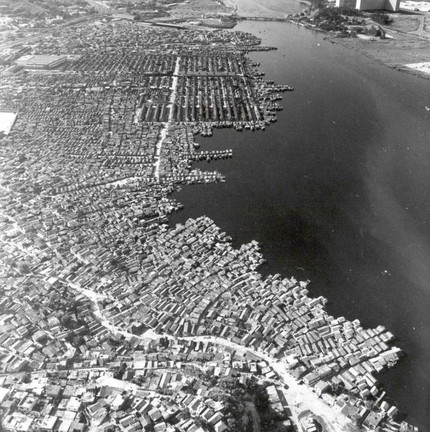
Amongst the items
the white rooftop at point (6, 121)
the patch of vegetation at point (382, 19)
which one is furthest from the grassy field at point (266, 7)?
the white rooftop at point (6, 121)

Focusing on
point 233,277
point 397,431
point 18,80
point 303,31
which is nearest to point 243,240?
point 233,277

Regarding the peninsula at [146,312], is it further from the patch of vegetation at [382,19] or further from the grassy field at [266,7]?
the grassy field at [266,7]

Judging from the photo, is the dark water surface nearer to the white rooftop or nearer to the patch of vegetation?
the white rooftop

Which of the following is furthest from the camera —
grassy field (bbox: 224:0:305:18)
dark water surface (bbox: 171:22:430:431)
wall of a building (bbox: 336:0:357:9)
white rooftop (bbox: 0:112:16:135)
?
grassy field (bbox: 224:0:305:18)

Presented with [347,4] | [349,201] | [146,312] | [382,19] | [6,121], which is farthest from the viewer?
[347,4]

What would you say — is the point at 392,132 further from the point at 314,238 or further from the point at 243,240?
the point at 243,240

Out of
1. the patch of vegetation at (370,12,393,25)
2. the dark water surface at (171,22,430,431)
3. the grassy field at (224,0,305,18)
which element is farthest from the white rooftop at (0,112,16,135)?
the patch of vegetation at (370,12,393,25)

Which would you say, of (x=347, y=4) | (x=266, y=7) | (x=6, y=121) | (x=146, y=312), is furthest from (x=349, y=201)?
(x=266, y=7)

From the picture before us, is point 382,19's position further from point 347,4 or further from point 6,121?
point 6,121
